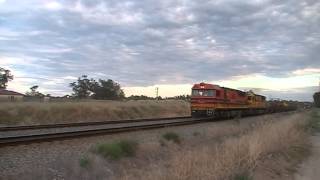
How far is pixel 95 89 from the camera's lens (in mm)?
116625

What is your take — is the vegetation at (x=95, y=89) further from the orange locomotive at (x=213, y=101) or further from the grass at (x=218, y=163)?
the grass at (x=218, y=163)

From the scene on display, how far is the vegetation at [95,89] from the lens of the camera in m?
115

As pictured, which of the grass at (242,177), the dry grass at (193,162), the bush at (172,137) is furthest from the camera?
the bush at (172,137)

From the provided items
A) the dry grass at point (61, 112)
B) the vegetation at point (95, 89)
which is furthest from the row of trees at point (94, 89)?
the dry grass at point (61, 112)

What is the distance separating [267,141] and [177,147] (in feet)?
11.7

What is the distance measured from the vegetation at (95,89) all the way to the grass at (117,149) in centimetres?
9745

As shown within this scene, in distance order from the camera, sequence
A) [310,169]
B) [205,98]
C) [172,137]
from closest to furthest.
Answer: [310,169] < [172,137] < [205,98]

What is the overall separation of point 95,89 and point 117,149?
101247 mm

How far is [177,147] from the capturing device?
20.1 meters

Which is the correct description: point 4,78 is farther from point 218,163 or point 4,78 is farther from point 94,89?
point 218,163

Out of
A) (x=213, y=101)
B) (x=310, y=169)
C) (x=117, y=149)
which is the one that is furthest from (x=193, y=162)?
(x=213, y=101)

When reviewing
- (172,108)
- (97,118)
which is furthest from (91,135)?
(172,108)

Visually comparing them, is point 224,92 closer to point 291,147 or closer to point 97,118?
point 97,118

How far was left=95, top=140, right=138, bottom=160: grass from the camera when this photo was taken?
52.1 feet
